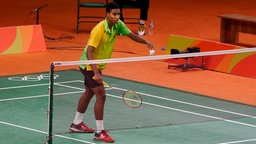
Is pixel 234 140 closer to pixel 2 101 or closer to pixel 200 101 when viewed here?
pixel 200 101

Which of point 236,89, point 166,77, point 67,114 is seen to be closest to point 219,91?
point 236,89

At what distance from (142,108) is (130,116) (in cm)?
68

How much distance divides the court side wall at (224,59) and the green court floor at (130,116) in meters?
2.27

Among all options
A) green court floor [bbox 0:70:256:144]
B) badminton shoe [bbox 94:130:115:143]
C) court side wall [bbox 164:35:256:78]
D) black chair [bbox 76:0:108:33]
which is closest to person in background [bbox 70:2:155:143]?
badminton shoe [bbox 94:130:115:143]

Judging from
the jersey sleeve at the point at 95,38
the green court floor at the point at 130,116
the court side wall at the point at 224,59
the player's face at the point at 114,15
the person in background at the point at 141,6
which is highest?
the player's face at the point at 114,15

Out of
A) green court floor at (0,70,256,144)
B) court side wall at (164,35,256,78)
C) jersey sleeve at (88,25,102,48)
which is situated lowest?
green court floor at (0,70,256,144)

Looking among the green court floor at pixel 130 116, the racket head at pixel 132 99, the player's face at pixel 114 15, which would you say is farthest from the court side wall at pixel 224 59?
the player's face at pixel 114 15

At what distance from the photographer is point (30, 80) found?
704 inches

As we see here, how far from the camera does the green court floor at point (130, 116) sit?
1360 cm

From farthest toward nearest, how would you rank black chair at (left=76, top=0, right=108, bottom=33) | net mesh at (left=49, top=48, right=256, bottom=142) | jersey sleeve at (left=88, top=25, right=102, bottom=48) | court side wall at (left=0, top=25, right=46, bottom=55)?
black chair at (left=76, top=0, right=108, bottom=33), court side wall at (left=0, top=25, right=46, bottom=55), net mesh at (left=49, top=48, right=256, bottom=142), jersey sleeve at (left=88, top=25, right=102, bottom=48)

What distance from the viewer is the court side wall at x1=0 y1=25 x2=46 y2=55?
20422mm

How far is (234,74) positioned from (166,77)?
159 cm

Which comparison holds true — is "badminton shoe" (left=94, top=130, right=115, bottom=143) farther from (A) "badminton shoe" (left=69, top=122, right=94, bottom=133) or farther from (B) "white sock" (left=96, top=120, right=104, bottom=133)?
(A) "badminton shoe" (left=69, top=122, right=94, bottom=133)

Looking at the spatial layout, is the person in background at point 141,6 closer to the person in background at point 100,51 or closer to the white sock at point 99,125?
the person in background at point 100,51
